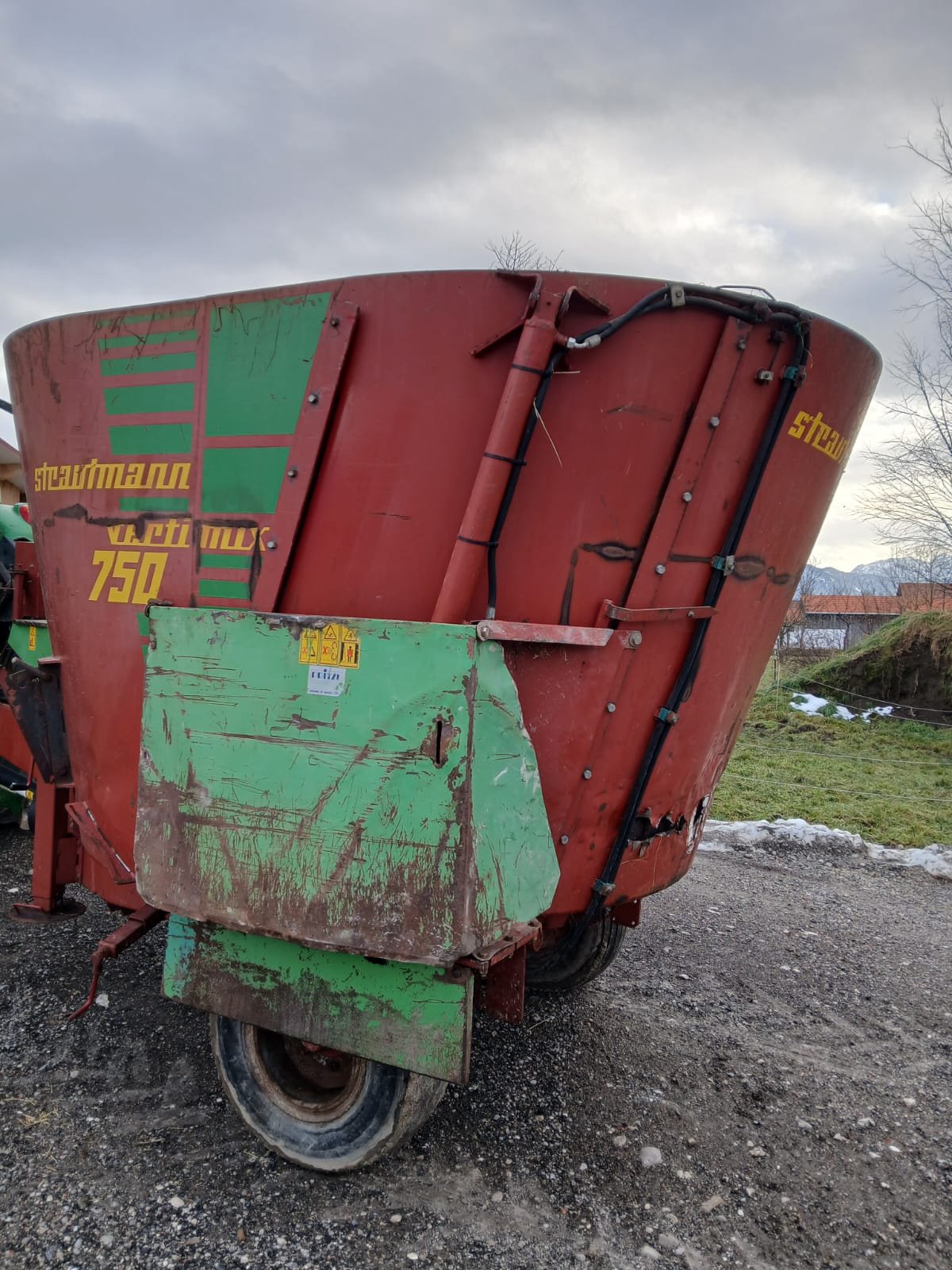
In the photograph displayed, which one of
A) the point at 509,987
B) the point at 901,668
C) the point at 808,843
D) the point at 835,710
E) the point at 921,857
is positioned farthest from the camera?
the point at 901,668

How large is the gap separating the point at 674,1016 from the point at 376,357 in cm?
280

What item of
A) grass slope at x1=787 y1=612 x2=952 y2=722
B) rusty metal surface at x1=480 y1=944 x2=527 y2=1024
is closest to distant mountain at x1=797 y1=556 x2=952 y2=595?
grass slope at x1=787 y1=612 x2=952 y2=722

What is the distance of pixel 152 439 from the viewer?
253 centimetres

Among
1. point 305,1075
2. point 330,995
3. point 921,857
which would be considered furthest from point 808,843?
point 330,995

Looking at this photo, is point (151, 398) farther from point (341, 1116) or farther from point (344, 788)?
point (341, 1116)

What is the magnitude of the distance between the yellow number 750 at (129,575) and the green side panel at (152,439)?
30cm

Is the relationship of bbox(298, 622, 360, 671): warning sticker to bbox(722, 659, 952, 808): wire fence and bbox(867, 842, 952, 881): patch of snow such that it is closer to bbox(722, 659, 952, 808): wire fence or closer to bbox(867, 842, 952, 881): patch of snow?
bbox(867, 842, 952, 881): patch of snow

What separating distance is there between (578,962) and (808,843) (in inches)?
134

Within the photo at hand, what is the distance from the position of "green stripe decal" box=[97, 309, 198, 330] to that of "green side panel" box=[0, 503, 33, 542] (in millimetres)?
2156

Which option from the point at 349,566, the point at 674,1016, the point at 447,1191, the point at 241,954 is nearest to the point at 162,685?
the point at 349,566

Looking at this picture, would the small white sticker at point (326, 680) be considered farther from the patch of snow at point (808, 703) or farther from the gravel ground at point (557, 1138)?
the patch of snow at point (808, 703)

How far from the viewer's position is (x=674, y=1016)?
3498mm

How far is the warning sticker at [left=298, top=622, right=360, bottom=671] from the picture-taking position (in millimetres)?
2092

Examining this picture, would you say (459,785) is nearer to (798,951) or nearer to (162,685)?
(162,685)
